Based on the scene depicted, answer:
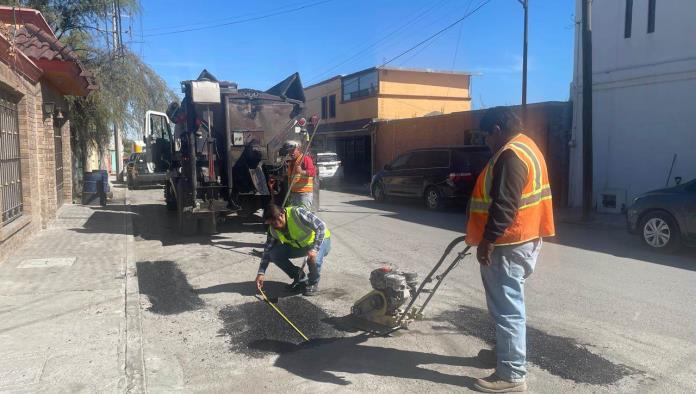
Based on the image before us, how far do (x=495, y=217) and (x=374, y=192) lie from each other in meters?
14.3

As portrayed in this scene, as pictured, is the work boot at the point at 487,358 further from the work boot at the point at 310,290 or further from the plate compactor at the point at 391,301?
the work boot at the point at 310,290

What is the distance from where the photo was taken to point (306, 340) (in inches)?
186

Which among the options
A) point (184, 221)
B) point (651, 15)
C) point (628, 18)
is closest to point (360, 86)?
point (628, 18)

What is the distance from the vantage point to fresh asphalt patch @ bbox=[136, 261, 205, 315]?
583 centimetres

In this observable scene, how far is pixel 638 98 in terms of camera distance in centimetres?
1370

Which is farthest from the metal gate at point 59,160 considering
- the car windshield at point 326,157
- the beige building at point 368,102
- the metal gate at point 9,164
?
the beige building at point 368,102

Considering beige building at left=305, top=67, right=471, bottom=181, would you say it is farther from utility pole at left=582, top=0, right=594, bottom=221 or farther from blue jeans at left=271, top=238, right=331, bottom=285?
blue jeans at left=271, top=238, right=331, bottom=285

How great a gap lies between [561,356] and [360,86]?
2775cm

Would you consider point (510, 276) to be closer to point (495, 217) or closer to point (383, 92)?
point (495, 217)

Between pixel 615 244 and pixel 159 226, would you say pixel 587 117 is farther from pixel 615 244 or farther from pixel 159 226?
pixel 159 226

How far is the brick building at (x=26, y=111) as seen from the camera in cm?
815

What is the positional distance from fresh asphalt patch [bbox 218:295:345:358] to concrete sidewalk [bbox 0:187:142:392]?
0.85 metres

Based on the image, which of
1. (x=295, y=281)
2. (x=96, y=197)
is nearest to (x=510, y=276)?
(x=295, y=281)

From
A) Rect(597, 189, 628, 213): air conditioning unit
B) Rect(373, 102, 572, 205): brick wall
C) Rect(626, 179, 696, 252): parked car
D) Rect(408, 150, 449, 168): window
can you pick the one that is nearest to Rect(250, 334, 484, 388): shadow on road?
Rect(626, 179, 696, 252): parked car
